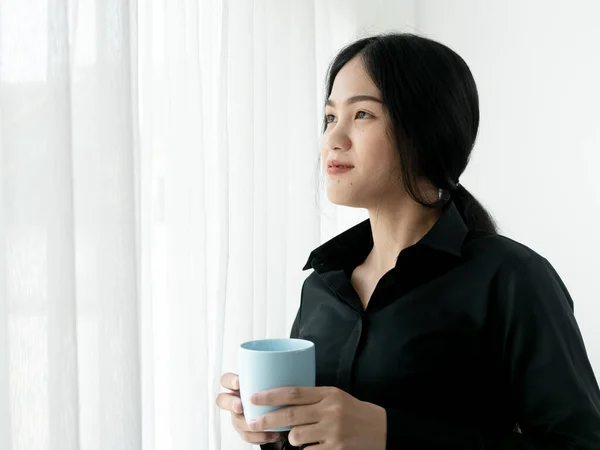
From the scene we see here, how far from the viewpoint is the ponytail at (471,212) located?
1048 mm

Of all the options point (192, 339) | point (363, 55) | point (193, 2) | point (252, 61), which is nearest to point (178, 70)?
point (193, 2)

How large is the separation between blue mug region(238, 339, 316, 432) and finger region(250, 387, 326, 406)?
1 centimetres

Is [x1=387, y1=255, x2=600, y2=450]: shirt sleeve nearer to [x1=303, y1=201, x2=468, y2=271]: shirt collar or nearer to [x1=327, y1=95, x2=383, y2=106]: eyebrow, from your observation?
[x1=303, y1=201, x2=468, y2=271]: shirt collar

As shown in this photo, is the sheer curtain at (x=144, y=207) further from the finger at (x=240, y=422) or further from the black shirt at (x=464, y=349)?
the black shirt at (x=464, y=349)

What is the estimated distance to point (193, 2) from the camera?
123 cm

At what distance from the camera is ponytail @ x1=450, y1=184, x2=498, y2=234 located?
1.05 metres

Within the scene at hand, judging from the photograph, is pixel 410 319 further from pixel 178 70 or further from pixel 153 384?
pixel 178 70

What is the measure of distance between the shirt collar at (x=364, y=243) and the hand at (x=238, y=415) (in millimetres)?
266

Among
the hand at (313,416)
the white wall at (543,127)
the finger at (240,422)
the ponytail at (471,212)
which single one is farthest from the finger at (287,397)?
the white wall at (543,127)

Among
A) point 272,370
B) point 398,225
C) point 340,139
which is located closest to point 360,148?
point 340,139

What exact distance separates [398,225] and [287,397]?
387 millimetres

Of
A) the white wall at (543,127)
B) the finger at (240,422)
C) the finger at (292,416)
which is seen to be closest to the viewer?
the finger at (292,416)

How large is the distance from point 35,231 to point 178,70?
46cm

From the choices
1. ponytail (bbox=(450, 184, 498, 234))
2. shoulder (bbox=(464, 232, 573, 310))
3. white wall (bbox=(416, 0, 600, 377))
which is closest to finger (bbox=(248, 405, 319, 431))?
shoulder (bbox=(464, 232, 573, 310))
